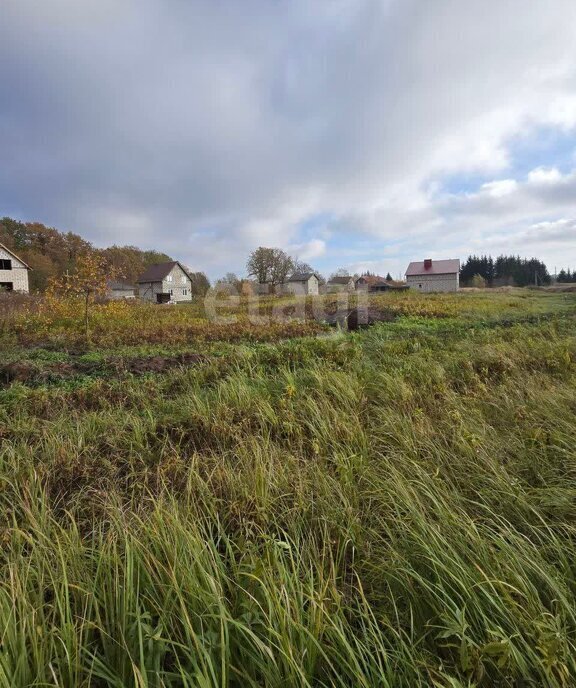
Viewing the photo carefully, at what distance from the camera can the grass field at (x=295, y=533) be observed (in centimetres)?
126

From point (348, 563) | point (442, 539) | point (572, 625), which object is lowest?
point (348, 563)

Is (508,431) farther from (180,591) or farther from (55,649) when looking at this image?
(55,649)

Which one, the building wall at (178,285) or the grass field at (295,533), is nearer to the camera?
the grass field at (295,533)

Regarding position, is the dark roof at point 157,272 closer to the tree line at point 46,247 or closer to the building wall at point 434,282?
the tree line at point 46,247

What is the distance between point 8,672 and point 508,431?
11.7ft

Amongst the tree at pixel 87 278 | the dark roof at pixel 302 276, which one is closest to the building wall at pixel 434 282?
the dark roof at pixel 302 276

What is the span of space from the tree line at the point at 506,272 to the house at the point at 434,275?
729 inches

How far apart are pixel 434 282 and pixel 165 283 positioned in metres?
45.3

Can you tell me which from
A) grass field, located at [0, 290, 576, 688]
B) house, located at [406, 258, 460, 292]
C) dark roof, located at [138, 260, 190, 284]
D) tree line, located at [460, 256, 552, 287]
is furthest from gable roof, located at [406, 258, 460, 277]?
grass field, located at [0, 290, 576, 688]

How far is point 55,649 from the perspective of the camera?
1.29 meters

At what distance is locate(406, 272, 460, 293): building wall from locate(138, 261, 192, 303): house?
38.8 meters

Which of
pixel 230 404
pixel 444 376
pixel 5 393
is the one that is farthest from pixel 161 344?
pixel 444 376

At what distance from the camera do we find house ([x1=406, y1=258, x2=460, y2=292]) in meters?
59.6

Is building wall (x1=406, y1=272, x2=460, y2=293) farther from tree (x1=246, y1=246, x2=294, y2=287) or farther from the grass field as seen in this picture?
the grass field
